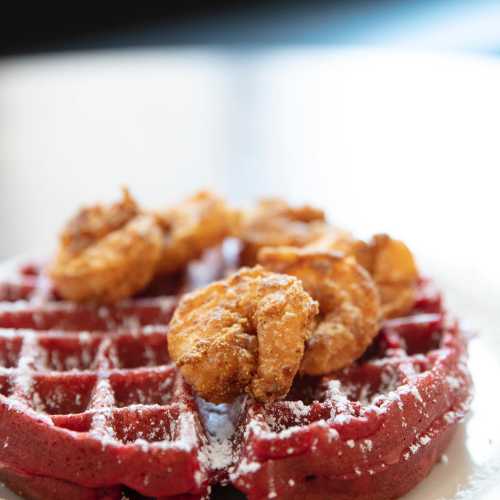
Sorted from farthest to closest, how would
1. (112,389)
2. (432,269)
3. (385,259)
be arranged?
1. (432,269)
2. (385,259)
3. (112,389)

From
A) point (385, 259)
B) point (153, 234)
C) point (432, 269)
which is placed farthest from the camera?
point (432, 269)

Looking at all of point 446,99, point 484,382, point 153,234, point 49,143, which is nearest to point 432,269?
point 484,382

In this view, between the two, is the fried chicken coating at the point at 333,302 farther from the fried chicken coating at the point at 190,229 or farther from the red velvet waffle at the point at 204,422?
the fried chicken coating at the point at 190,229

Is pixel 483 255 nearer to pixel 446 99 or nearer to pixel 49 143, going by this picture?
pixel 446 99

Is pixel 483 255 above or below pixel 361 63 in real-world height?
below

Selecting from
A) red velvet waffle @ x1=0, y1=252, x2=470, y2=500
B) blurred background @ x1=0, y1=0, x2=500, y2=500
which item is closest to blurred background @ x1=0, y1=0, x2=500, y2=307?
blurred background @ x1=0, y1=0, x2=500, y2=500

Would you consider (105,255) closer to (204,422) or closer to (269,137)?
(204,422)

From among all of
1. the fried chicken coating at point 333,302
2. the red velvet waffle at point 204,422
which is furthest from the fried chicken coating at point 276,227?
the red velvet waffle at point 204,422
